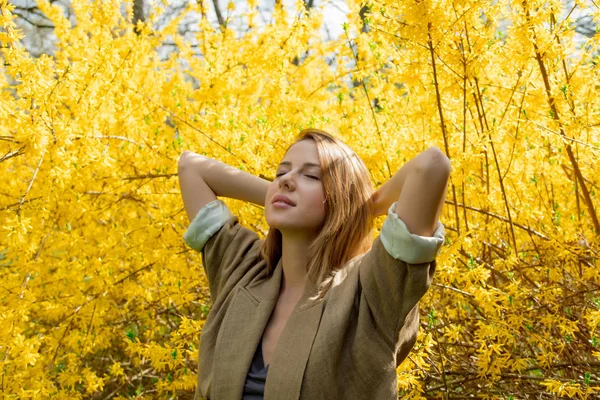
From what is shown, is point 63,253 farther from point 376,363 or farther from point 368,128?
point 376,363

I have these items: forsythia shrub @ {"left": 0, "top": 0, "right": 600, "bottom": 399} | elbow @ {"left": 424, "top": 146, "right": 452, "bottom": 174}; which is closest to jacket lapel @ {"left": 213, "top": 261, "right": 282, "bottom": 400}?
elbow @ {"left": 424, "top": 146, "right": 452, "bottom": 174}

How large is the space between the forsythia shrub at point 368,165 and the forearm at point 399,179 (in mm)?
603

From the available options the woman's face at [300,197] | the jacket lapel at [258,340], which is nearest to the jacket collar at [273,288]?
the jacket lapel at [258,340]

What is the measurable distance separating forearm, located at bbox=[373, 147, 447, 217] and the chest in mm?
354

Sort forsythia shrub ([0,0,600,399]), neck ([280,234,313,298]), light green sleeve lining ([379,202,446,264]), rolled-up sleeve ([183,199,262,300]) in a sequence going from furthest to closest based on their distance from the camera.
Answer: forsythia shrub ([0,0,600,399])
rolled-up sleeve ([183,199,262,300])
neck ([280,234,313,298])
light green sleeve lining ([379,202,446,264])

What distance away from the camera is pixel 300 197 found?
1656 mm

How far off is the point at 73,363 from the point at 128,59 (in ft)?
5.13

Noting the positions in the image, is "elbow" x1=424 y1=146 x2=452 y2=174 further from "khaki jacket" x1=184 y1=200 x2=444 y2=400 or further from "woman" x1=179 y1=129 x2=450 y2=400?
"khaki jacket" x1=184 y1=200 x2=444 y2=400

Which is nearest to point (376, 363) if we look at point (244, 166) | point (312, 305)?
point (312, 305)

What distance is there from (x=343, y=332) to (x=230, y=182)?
70cm

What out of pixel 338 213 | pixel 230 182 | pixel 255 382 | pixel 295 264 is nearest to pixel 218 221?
pixel 230 182

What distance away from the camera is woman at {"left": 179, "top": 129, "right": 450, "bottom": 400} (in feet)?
4.64

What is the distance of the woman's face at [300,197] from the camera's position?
64.8 inches

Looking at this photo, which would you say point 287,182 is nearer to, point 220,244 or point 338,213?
point 338,213
